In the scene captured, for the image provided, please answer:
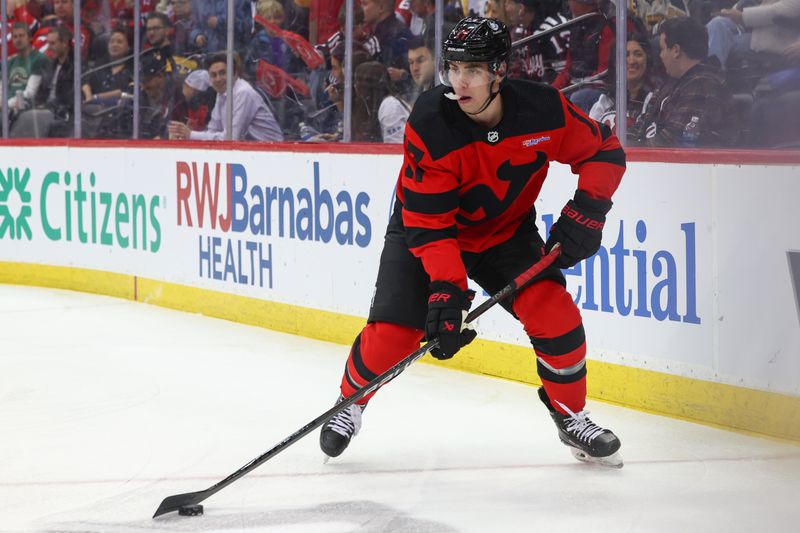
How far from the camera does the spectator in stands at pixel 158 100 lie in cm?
707

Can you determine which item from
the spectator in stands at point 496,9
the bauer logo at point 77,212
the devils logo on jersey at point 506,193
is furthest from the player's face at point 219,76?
the devils logo on jersey at point 506,193

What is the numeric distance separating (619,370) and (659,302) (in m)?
0.32

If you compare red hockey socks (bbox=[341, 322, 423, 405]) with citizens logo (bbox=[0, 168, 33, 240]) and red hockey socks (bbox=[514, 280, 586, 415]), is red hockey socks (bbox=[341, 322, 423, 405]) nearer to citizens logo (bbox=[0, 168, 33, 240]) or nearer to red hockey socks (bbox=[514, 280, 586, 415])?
red hockey socks (bbox=[514, 280, 586, 415])

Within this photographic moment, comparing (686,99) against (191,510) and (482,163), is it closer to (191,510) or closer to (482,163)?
(482,163)

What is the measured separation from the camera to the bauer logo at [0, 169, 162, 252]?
706 cm

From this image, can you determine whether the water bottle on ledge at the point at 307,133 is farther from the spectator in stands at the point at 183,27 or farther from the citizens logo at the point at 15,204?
the citizens logo at the point at 15,204

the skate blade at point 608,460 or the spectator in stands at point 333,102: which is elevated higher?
the spectator in stands at point 333,102

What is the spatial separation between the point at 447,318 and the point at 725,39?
5.49 feet

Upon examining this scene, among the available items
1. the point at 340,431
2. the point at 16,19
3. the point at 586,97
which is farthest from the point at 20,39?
the point at 340,431

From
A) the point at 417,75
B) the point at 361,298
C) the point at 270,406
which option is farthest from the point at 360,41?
the point at 270,406

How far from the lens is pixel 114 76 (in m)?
7.55

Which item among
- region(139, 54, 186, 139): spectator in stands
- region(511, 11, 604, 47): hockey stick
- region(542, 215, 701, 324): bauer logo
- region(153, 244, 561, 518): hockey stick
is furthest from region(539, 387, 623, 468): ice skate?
region(139, 54, 186, 139): spectator in stands

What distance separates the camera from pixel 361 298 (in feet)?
18.0

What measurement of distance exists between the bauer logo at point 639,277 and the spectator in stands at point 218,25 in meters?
2.73
